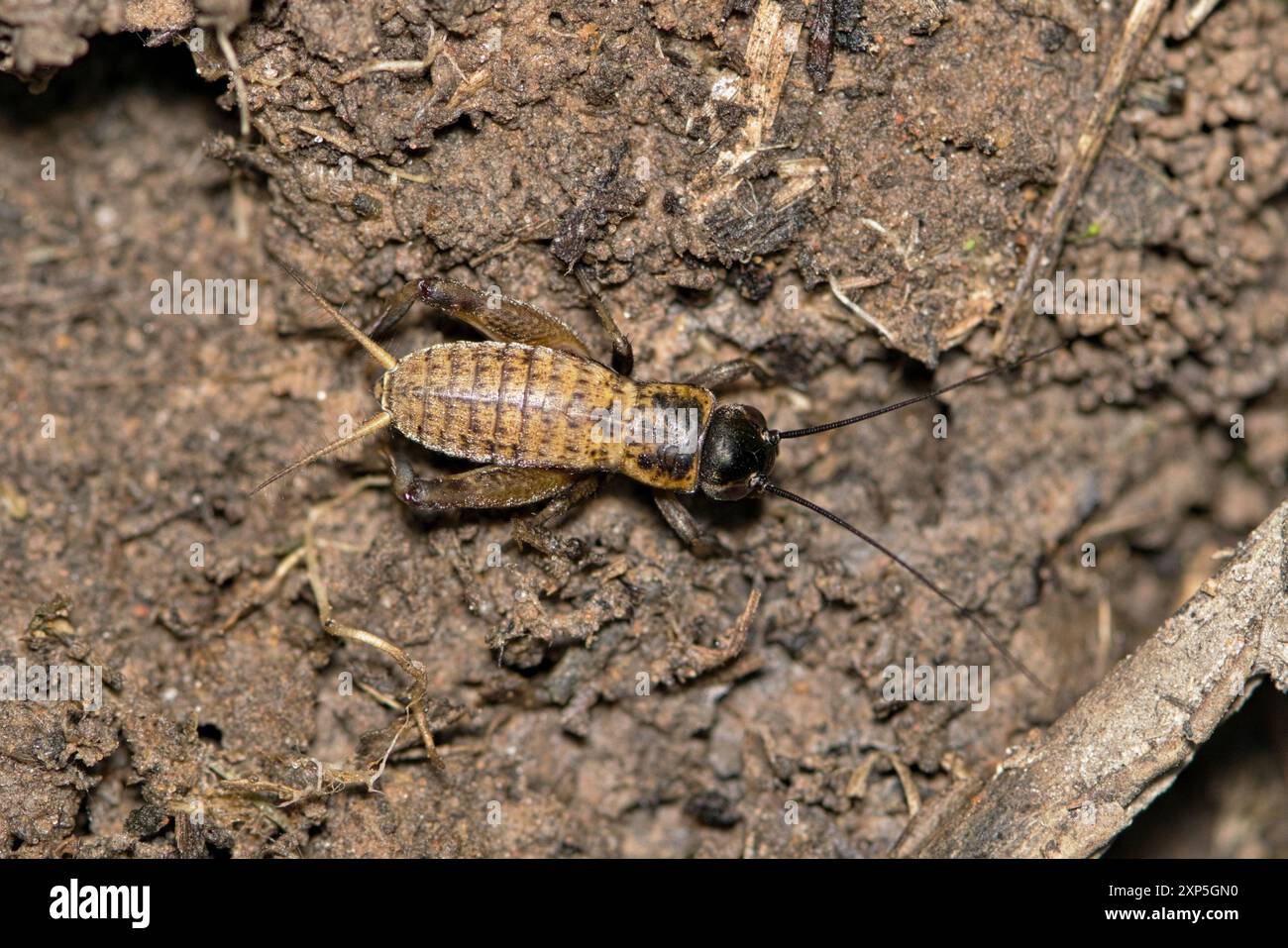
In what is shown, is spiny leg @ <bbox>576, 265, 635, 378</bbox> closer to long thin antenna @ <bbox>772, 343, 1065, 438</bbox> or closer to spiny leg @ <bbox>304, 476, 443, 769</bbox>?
long thin antenna @ <bbox>772, 343, 1065, 438</bbox>

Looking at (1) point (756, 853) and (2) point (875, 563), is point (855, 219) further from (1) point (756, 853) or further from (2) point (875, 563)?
(1) point (756, 853)

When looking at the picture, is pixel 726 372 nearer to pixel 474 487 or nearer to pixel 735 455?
pixel 735 455

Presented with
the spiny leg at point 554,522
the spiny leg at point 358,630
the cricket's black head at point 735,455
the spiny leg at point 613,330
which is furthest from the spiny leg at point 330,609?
the cricket's black head at point 735,455

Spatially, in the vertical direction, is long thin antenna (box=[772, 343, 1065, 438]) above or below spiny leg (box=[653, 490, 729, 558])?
above

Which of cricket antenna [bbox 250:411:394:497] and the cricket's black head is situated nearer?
cricket antenna [bbox 250:411:394:497]

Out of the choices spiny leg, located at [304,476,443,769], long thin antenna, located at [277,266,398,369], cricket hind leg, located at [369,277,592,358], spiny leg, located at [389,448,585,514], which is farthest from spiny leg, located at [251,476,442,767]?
cricket hind leg, located at [369,277,592,358]

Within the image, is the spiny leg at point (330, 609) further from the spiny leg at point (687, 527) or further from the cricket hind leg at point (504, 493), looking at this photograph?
the spiny leg at point (687, 527)

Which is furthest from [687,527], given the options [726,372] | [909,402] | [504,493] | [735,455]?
[909,402]

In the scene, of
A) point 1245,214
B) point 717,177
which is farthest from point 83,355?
point 1245,214
